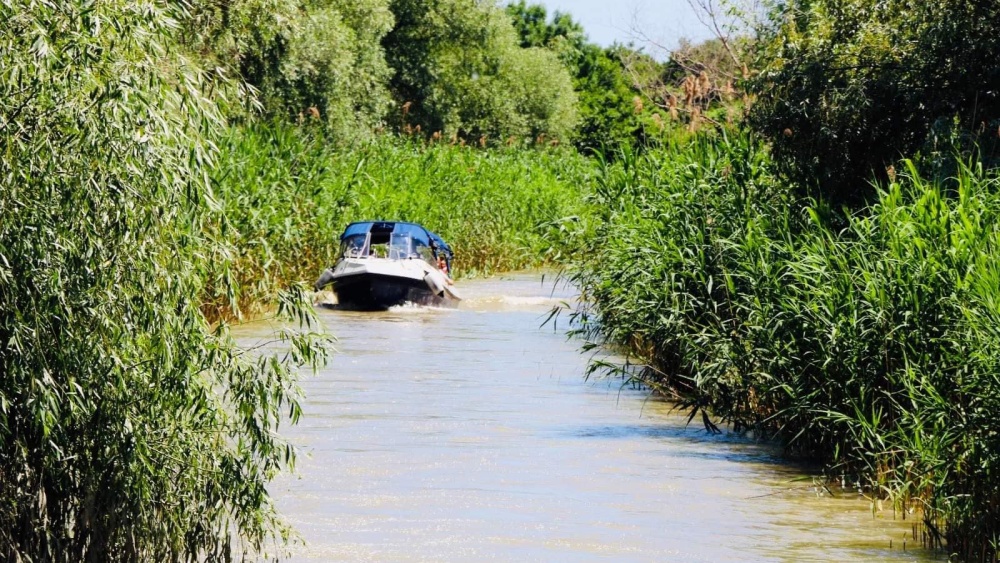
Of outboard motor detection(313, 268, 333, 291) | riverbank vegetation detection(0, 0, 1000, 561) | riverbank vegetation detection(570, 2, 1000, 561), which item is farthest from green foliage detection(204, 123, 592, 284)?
riverbank vegetation detection(570, 2, 1000, 561)

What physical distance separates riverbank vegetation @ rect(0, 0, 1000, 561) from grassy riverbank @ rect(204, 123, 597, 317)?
157 mm

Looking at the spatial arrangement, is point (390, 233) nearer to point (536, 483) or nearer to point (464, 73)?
point (536, 483)

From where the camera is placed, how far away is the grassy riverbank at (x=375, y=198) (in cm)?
1948

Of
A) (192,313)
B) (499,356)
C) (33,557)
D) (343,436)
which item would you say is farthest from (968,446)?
(499,356)

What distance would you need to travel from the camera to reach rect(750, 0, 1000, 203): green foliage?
13852mm

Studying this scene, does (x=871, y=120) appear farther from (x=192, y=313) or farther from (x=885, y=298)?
(x=192, y=313)

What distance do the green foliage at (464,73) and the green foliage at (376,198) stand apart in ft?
24.1

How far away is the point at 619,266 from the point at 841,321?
4.90 meters

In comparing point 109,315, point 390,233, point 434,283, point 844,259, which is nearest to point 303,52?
Answer: point 390,233

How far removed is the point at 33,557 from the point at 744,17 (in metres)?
17.2

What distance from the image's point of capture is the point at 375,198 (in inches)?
1079

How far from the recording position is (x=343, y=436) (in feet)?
41.5

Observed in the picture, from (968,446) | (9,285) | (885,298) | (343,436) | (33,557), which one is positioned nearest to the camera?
(9,285)

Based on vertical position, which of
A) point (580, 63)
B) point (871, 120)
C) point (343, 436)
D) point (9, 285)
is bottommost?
point (343, 436)
